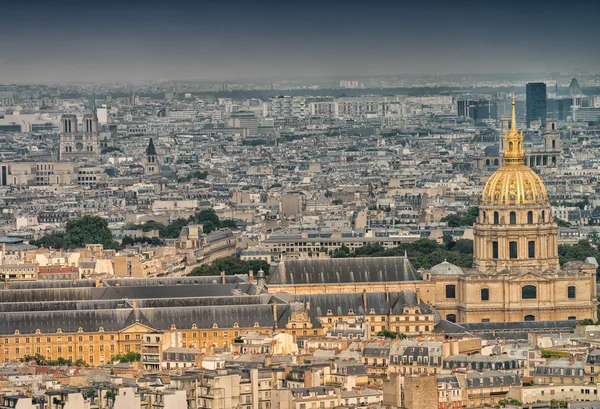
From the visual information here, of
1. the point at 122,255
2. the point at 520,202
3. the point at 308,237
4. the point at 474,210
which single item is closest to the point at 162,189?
the point at 474,210

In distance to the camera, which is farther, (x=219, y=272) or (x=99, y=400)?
(x=219, y=272)

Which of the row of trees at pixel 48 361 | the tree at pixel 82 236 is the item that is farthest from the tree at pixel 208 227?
the row of trees at pixel 48 361

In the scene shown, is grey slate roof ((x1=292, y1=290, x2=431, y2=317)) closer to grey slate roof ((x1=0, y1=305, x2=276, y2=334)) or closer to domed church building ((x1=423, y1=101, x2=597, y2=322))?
grey slate roof ((x1=0, y1=305, x2=276, y2=334))

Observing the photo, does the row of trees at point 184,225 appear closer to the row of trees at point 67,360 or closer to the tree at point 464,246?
the tree at point 464,246

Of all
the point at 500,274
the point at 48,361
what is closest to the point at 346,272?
the point at 500,274

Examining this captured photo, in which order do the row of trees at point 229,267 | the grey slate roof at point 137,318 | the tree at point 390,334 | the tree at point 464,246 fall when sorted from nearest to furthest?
the tree at point 390,334 < the grey slate roof at point 137,318 < the row of trees at point 229,267 < the tree at point 464,246

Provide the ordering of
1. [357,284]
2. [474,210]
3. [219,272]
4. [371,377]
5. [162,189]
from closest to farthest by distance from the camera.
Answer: [371,377]
[357,284]
[219,272]
[474,210]
[162,189]

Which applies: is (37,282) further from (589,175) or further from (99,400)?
(589,175)

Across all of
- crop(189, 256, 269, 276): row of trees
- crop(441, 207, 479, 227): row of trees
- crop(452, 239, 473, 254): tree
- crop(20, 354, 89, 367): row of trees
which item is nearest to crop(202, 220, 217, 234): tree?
crop(441, 207, 479, 227): row of trees
